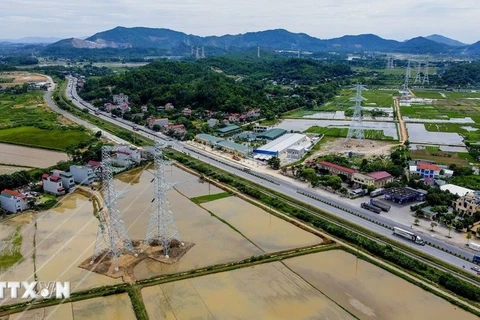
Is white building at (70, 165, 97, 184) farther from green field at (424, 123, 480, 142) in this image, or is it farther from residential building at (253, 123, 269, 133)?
green field at (424, 123, 480, 142)

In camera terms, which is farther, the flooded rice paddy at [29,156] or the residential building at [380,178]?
the flooded rice paddy at [29,156]

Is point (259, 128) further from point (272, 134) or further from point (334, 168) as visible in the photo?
point (334, 168)

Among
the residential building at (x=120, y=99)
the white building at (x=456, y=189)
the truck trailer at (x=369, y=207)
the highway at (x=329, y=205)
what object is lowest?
the highway at (x=329, y=205)

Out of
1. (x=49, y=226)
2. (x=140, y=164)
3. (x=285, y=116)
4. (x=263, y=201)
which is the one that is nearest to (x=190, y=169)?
(x=140, y=164)

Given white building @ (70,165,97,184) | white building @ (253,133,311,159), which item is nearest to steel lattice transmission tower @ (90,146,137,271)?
white building @ (70,165,97,184)

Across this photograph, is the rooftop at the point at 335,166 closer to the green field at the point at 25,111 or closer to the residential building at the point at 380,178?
the residential building at the point at 380,178

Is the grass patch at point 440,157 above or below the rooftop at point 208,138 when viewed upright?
below

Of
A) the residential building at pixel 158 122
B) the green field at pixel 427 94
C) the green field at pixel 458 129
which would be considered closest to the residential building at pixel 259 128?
the residential building at pixel 158 122
